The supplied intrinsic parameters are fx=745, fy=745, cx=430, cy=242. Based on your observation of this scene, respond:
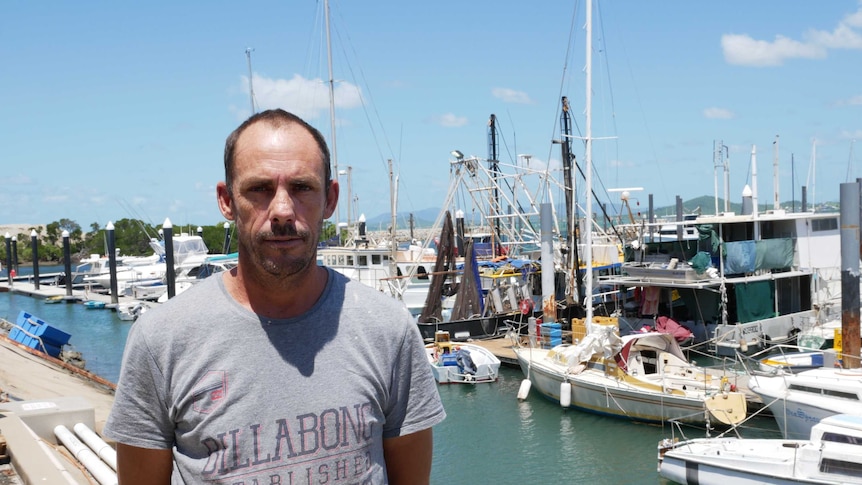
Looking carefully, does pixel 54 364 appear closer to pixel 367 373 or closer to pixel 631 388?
pixel 631 388

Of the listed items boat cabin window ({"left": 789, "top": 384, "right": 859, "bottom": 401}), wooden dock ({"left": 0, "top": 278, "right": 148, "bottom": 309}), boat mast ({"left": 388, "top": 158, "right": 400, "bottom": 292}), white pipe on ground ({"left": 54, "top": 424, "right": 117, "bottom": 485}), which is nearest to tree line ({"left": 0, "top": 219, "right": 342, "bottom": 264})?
wooden dock ({"left": 0, "top": 278, "right": 148, "bottom": 309})

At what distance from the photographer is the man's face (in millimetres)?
2223

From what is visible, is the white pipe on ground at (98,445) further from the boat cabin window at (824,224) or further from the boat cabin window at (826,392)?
the boat cabin window at (824,224)

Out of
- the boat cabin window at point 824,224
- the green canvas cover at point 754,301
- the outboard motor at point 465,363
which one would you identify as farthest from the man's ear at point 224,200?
the boat cabin window at point 824,224

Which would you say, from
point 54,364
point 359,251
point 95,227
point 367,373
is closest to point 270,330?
point 367,373

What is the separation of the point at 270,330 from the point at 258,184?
0.44 m

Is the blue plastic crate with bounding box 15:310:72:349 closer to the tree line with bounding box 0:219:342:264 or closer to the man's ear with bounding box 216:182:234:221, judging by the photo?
the man's ear with bounding box 216:182:234:221

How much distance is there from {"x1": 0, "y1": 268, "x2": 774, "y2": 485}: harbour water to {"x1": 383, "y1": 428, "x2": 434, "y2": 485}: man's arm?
14.6 m

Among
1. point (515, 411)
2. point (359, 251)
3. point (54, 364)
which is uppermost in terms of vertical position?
point (359, 251)

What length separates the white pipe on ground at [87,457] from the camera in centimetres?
568

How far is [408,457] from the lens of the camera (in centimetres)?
247

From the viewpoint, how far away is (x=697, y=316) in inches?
1149

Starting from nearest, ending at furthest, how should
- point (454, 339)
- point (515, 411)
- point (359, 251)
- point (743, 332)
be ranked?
point (515, 411) → point (743, 332) → point (454, 339) → point (359, 251)

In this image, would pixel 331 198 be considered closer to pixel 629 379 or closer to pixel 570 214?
pixel 629 379
